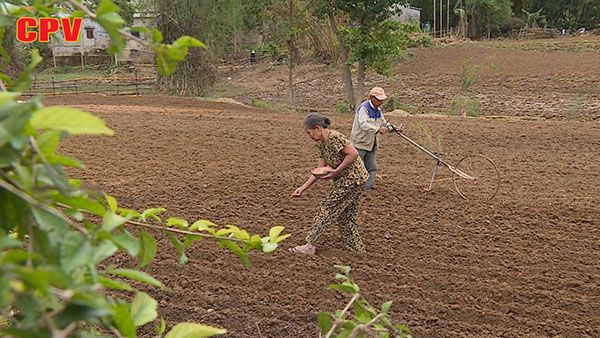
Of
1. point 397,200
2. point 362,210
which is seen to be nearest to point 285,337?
point 362,210

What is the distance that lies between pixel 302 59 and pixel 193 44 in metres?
35.5

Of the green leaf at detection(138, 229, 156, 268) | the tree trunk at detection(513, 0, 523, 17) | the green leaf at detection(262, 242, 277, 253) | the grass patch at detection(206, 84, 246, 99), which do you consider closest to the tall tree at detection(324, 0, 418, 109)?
the grass patch at detection(206, 84, 246, 99)

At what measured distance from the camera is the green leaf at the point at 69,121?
2.57 ft

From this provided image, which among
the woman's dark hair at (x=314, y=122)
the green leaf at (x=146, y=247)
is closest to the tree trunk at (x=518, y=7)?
the woman's dark hair at (x=314, y=122)

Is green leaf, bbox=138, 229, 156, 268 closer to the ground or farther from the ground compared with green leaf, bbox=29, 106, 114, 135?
closer to the ground

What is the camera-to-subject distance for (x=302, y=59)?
36.1 meters

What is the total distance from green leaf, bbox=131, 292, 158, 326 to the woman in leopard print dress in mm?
4969

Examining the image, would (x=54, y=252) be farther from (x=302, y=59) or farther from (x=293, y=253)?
(x=302, y=59)

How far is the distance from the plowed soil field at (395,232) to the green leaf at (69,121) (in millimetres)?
190

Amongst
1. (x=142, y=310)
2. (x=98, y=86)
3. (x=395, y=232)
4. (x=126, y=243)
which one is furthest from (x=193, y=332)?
(x=98, y=86)

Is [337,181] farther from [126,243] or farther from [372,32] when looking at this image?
[372,32]

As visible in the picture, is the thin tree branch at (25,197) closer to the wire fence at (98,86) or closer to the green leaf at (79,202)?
the green leaf at (79,202)

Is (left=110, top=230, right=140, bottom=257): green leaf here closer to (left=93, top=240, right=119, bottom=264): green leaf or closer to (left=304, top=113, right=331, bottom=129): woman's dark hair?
(left=93, top=240, right=119, bottom=264): green leaf

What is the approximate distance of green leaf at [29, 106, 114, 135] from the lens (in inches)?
30.9
